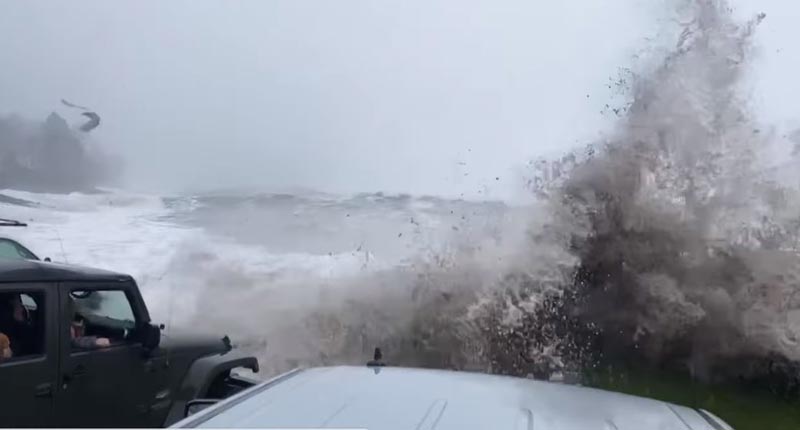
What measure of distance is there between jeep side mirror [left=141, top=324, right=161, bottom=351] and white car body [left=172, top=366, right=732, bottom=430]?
326 centimetres

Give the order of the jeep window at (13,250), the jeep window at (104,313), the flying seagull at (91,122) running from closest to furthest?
the jeep window at (104,313) → the jeep window at (13,250) → the flying seagull at (91,122)

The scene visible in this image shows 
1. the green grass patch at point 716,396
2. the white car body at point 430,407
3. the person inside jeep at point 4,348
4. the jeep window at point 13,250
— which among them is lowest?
the green grass patch at point 716,396

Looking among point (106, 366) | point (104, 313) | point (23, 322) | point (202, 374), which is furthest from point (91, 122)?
point (23, 322)

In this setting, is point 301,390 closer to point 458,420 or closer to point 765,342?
point 458,420

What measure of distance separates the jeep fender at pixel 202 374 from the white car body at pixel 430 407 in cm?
333

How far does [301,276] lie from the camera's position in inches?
430

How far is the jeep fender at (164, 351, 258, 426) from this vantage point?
6.09m

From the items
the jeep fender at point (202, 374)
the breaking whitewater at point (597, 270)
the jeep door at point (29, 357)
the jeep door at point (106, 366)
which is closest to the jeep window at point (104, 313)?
the jeep door at point (106, 366)

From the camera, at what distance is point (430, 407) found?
2.37 meters

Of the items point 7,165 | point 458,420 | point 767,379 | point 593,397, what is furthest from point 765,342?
point 7,165

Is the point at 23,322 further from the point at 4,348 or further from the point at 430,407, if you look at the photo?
the point at 430,407

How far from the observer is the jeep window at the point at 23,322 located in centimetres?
518

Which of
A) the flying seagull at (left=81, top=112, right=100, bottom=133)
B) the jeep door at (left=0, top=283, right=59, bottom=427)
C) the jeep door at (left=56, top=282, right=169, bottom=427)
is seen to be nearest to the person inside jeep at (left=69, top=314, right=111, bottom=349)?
the jeep door at (left=56, top=282, right=169, bottom=427)

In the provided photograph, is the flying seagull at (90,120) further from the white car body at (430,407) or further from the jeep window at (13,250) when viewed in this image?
the white car body at (430,407)
